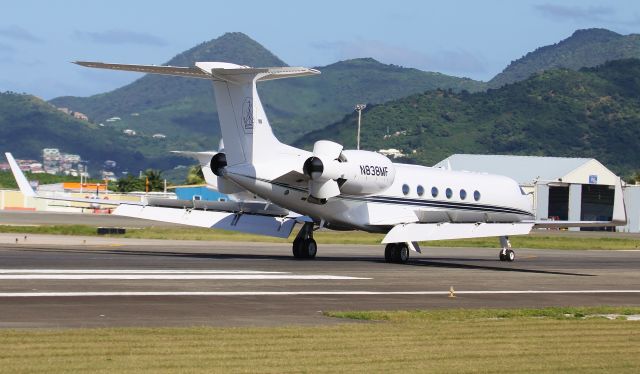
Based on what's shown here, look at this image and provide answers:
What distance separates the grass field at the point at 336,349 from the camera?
1325cm

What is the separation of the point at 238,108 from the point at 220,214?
4887mm

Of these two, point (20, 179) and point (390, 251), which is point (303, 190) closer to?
point (390, 251)

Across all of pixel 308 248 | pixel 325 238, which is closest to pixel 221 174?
pixel 308 248

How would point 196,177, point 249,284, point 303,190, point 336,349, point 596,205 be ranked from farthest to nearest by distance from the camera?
point 196,177 → point 596,205 → point 303,190 → point 249,284 → point 336,349

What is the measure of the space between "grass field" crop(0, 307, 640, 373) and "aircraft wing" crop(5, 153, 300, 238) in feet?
56.5

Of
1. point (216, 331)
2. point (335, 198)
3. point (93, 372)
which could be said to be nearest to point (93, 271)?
point (335, 198)

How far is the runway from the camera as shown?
59.6 ft

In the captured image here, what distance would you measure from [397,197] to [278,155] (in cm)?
524

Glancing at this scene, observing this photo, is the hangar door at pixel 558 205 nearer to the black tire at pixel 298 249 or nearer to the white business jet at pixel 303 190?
the white business jet at pixel 303 190

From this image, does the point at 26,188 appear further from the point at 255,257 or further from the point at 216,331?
the point at 216,331

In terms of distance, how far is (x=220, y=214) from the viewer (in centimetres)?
3528

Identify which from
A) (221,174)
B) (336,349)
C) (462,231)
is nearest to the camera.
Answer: (336,349)

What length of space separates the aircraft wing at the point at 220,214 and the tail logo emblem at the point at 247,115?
4.28m

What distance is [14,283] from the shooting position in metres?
22.5
